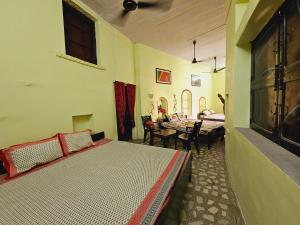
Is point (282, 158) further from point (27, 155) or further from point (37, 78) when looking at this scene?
point (37, 78)

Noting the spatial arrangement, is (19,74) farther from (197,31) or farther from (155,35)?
(197,31)

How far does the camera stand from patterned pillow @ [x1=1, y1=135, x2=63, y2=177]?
57.2 inches

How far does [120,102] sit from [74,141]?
1864mm

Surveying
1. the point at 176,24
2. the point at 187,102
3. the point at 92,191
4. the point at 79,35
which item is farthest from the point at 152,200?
the point at 187,102

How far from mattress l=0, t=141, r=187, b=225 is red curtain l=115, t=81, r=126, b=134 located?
1979 millimetres

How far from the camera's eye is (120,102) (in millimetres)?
3797

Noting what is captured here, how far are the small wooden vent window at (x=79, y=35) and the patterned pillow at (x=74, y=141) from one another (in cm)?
157

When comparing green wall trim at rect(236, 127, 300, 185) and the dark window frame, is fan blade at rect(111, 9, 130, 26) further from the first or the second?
green wall trim at rect(236, 127, 300, 185)

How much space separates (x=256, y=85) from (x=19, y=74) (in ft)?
9.79

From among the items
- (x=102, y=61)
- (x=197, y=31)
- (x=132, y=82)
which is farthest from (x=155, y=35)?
(x=102, y=61)

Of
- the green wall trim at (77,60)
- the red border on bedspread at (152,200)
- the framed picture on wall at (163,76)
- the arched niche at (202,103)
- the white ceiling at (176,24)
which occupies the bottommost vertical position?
the red border on bedspread at (152,200)

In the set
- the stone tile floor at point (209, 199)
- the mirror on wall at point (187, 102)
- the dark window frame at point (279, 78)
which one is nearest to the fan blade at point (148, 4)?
the dark window frame at point (279, 78)

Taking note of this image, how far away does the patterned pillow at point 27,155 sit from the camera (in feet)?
4.76

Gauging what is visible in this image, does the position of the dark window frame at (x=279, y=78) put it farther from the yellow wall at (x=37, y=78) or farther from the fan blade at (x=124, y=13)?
the yellow wall at (x=37, y=78)
